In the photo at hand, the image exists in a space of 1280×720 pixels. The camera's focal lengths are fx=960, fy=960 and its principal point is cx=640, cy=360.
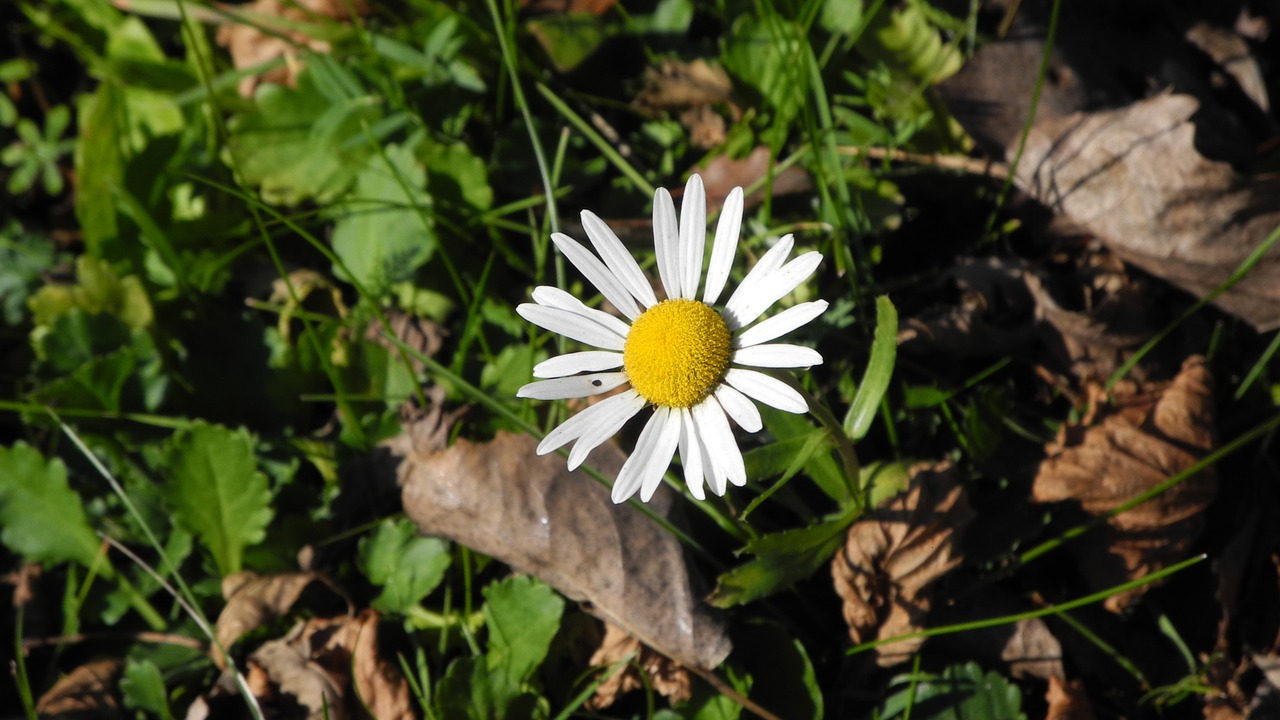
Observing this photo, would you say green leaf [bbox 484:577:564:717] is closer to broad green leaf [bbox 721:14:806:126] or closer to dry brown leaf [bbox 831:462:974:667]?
dry brown leaf [bbox 831:462:974:667]

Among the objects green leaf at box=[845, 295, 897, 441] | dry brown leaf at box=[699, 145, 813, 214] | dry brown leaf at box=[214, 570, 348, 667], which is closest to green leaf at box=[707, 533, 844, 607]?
green leaf at box=[845, 295, 897, 441]

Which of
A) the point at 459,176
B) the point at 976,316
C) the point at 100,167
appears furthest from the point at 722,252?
the point at 100,167

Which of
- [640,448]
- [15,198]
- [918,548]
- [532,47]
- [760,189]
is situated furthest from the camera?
[15,198]

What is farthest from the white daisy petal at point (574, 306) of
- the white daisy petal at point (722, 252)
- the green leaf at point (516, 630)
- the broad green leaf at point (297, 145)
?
the broad green leaf at point (297, 145)

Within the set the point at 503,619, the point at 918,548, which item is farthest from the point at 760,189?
the point at 503,619

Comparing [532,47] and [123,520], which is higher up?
[532,47]

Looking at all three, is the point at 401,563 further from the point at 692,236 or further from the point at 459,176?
the point at 692,236

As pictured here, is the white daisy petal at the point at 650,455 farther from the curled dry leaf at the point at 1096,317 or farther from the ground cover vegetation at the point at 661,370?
the curled dry leaf at the point at 1096,317

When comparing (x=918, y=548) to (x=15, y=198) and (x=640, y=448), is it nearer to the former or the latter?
(x=640, y=448)
